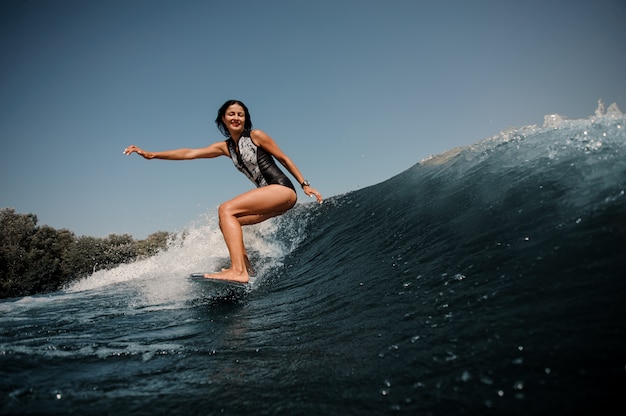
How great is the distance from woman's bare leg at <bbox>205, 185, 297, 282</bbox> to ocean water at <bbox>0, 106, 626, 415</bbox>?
343mm

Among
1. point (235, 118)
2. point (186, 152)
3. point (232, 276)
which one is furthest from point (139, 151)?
point (232, 276)

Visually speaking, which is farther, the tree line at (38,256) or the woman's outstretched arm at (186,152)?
the tree line at (38,256)

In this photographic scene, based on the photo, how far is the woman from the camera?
4.39 meters

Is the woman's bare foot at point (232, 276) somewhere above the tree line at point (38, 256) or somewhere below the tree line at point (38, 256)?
below

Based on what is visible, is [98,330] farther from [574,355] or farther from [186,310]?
[574,355]

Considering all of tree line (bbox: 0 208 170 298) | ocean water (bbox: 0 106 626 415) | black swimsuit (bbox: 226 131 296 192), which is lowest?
ocean water (bbox: 0 106 626 415)

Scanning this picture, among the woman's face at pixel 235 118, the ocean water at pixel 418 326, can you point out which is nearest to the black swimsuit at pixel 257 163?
the woman's face at pixel 235 118

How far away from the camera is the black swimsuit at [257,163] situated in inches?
192

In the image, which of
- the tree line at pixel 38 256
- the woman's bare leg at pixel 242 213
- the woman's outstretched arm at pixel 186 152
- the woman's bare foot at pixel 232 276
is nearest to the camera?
the woman's bare foot at pixel 232 276

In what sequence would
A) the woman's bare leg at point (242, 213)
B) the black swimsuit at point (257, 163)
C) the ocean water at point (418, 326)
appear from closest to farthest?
the ocean water at point (418, 326) → the woman's bare leg at point (242, 213) → the black swimsuit at point (257, 163)

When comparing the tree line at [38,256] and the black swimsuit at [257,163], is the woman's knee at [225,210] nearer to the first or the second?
the black swimsuit at [257,163]

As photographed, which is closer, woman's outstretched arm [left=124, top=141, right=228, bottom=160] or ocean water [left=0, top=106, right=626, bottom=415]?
ocean water [left=0, top=106, right=626, bottom=415]

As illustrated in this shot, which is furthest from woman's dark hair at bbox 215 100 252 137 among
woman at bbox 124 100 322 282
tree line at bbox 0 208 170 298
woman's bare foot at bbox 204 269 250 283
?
tree line at bbox 0 208 170 298

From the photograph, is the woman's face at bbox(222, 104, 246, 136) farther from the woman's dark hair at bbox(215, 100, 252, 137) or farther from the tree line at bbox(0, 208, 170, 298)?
the tree line at bbox(0, 208, 170, 298)
